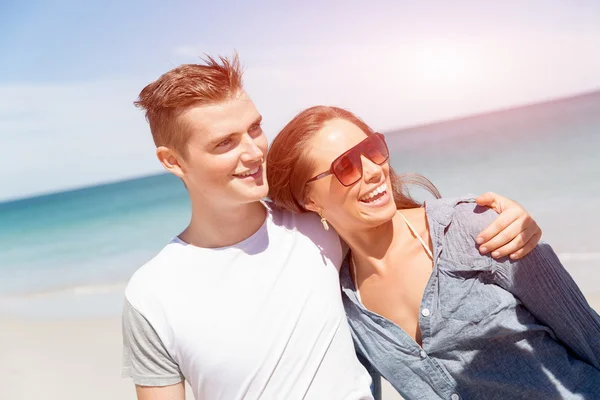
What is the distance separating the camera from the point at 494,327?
2643 mm

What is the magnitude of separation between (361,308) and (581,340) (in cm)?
96

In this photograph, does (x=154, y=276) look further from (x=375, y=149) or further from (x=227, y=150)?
(x=375, y=149)

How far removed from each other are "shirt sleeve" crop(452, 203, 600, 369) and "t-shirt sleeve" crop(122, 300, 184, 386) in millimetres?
1493

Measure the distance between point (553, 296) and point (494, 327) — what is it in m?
0.28

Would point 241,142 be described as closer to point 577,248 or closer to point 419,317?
point 419,317

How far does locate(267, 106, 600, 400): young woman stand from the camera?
2627 millimetres

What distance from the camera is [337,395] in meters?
2.80

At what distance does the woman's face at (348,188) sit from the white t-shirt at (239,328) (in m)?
0.32

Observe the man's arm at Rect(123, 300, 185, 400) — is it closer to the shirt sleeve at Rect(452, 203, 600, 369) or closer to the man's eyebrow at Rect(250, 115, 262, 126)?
the man's eyebrow at Rect(250, 115, 262, 126)

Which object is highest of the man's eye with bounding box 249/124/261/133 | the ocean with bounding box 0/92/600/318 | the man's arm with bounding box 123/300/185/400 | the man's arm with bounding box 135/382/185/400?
the man's eye with bounding box 249/124/261/133

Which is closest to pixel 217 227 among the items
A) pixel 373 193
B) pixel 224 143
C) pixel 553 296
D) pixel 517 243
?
pixel 224 143

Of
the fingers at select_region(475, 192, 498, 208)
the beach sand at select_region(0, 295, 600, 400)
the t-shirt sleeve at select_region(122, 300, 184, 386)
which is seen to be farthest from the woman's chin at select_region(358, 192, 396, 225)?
the beach sand at select_region(0, 295, 600, 400)

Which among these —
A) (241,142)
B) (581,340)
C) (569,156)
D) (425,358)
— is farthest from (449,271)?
(569,156)

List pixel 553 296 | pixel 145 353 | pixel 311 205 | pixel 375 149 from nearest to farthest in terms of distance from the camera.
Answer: pixel 553 296, pixel 145 353, pixel 375 149, pixel 311 205
